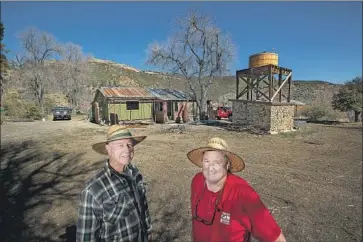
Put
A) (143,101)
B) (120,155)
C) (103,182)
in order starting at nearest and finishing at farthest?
(103,182) → (120,155) → (143,101)

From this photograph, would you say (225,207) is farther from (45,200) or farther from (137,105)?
(137,105)

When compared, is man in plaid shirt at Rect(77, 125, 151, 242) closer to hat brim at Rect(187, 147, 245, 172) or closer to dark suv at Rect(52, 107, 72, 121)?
hat brim at Rect(187, 147, 245, 172)

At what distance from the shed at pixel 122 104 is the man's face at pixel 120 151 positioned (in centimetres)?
2225

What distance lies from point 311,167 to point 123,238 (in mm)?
9190

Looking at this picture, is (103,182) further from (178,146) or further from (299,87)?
(299,87)

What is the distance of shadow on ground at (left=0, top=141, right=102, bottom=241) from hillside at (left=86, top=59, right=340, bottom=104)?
36443 mm

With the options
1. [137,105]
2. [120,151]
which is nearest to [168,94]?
[137,105]

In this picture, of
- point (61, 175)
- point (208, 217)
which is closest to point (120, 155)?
point (208, 217)

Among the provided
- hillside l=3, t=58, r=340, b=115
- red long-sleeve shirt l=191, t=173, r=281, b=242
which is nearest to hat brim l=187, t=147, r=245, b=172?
red long-sleeve shirt l=191, t=173, r=281, b=242

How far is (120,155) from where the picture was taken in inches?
106

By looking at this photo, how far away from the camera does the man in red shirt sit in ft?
6.78

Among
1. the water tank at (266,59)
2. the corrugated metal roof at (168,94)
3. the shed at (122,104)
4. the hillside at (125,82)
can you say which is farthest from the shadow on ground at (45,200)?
the hillside at (125,82)

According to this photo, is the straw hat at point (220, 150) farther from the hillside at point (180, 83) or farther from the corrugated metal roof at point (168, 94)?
the hillside at point (180, 83)

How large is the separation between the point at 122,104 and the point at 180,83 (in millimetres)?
57818
